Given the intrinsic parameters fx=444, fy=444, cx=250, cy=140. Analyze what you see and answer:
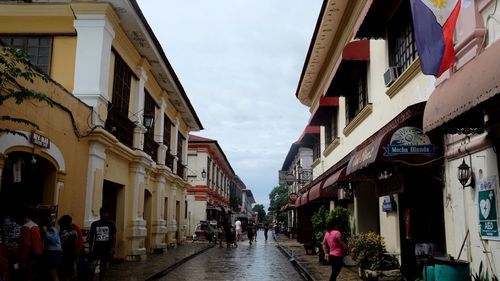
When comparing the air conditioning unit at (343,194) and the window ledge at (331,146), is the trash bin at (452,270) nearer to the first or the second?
the air conditioning unit at (343,194)

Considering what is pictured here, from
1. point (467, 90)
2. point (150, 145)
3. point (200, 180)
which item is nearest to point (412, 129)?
point (467, 90)

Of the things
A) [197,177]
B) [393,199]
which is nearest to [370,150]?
[393,199]

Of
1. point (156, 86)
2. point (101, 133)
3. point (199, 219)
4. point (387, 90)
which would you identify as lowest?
point (199, 219)

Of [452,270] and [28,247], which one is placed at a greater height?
[28,247]

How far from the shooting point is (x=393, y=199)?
10273mm

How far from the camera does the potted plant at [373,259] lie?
30.7ft

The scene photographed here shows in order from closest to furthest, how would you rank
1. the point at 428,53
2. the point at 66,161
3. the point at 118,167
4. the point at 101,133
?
the point at 428,53 → the point at 66,161 → the point at 101,133 → the point at 118,167

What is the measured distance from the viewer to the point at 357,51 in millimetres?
11805

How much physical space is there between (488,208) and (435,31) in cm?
258

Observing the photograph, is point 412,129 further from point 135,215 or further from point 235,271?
point 135,215

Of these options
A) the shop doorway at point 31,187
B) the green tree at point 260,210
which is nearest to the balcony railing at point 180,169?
the shop doorway at point 31,187

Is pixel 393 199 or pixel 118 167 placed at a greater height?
pixel 118 167

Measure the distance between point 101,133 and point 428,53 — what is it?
820 centimetres

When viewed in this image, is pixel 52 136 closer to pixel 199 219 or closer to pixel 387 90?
pixel 387 90
